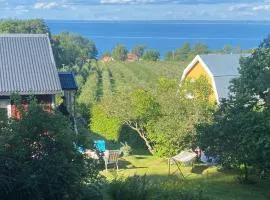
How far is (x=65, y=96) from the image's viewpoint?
2125 cm

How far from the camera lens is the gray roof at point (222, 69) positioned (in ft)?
92.7

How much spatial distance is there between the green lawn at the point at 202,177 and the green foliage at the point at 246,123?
731 mm

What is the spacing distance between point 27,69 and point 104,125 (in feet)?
32.3

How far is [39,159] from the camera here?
9266 mm

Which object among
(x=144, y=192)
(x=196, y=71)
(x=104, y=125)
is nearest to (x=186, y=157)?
(x=144, y=192)

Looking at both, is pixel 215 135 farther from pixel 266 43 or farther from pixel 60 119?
pixel 60 119

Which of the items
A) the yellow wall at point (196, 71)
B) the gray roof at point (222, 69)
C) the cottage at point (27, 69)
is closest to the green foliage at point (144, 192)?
the cottage at point (27, 69)

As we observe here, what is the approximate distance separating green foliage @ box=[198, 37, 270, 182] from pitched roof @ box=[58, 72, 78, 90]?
6.29 meters

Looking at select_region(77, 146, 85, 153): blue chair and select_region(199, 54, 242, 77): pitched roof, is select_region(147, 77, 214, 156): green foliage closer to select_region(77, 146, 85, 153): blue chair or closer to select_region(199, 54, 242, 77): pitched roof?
select_region(199, 54, 242, 77): pitched roof

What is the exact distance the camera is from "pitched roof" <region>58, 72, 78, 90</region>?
2006cm

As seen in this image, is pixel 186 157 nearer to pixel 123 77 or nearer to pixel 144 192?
pixel 144 192

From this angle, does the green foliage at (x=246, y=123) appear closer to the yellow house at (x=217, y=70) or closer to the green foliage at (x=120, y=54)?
the yellow house at (x=217, y=70)

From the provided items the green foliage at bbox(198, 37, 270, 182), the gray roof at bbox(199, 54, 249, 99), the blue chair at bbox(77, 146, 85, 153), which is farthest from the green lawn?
the gray roof at bbox(199, 54, 249, 99)

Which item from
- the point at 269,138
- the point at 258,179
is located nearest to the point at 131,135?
the point at 258,179
